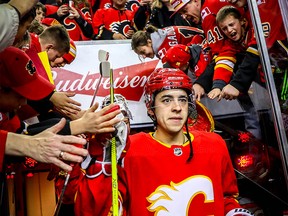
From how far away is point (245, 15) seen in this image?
3.69 meters

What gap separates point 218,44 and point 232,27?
10.6 inches

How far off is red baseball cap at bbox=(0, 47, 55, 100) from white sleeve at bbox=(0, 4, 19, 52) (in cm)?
50

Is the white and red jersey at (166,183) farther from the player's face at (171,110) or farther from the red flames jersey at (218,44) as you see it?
the red flames jersey at (218,44)

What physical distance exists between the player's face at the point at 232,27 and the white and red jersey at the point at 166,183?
1.43m

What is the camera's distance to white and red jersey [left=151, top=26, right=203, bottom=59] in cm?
441

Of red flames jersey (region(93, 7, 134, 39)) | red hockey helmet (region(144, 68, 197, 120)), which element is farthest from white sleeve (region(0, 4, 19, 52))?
red flames jersey (region(93, 7, 134, 39))

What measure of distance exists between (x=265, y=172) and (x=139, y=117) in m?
1.04

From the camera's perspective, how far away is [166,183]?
2354 millimetres

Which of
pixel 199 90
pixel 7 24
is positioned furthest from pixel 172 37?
pixel 7 24

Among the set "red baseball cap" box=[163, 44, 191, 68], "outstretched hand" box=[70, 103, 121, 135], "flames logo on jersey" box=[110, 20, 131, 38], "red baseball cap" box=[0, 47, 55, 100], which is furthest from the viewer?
"flames logo on jersey" box=[110, 20, 131, 38]

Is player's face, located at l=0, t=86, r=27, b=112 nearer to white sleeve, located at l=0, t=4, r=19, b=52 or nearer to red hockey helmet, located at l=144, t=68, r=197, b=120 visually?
white sleeve, located at l=0, t=4, r=19, b=52

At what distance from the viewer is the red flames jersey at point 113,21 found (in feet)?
19.1

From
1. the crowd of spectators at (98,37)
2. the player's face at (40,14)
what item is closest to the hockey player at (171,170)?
the crowd of spectators at (98,37)

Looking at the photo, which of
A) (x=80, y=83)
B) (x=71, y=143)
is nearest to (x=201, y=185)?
(x=71, y=143)
